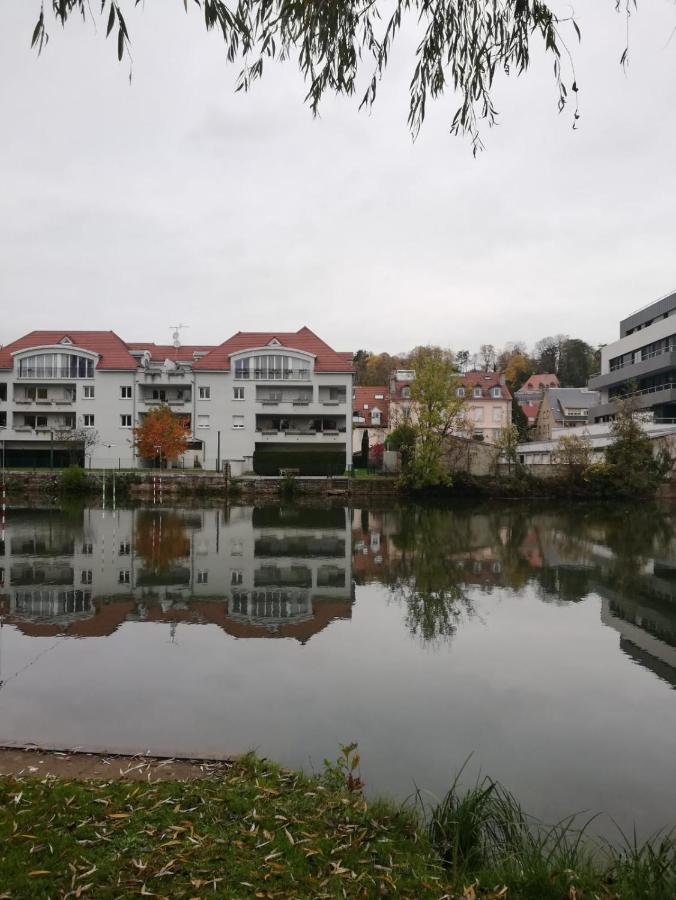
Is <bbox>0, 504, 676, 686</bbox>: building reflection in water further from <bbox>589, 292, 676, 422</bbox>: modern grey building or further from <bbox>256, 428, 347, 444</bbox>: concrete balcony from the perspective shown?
<bbox>589, 292, 676, 422</bbox>: modern grey building

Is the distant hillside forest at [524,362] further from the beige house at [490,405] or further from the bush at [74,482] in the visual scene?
the bush at [74,482]

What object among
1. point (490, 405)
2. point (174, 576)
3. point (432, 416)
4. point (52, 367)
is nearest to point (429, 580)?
point (174, 576)

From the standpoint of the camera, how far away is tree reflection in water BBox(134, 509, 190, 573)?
17.4 metres

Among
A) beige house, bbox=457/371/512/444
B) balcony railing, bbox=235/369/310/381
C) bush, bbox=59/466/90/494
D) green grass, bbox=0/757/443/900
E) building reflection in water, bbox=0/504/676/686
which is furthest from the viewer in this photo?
beige house, bbox=457/371/512/444

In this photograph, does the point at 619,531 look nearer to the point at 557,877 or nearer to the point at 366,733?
the point at 366,733

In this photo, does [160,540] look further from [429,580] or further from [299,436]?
[299,436]

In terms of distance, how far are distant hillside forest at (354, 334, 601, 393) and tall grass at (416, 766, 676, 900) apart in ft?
290

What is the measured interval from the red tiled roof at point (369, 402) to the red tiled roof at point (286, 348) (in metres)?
16.5

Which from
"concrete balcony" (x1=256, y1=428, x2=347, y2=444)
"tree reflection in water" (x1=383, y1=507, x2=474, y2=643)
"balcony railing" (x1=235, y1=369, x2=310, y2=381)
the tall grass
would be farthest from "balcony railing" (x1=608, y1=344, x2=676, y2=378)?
the tall grass

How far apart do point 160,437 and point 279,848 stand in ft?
149

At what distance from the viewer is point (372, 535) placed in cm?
2445

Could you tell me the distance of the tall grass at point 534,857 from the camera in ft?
12.1

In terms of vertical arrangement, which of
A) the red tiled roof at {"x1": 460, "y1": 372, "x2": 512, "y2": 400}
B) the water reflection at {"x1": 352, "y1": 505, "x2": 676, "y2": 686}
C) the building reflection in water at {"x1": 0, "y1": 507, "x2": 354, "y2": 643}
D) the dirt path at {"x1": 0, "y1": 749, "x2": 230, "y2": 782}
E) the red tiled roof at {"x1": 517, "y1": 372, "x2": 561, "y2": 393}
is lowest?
the water reflection at {"x1": 352, "y1": 505, "x2": 676, "y2": 686}

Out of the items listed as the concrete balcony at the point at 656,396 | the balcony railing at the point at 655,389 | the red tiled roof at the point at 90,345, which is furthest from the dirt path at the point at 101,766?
the red tiled roof at the point at 90,345
